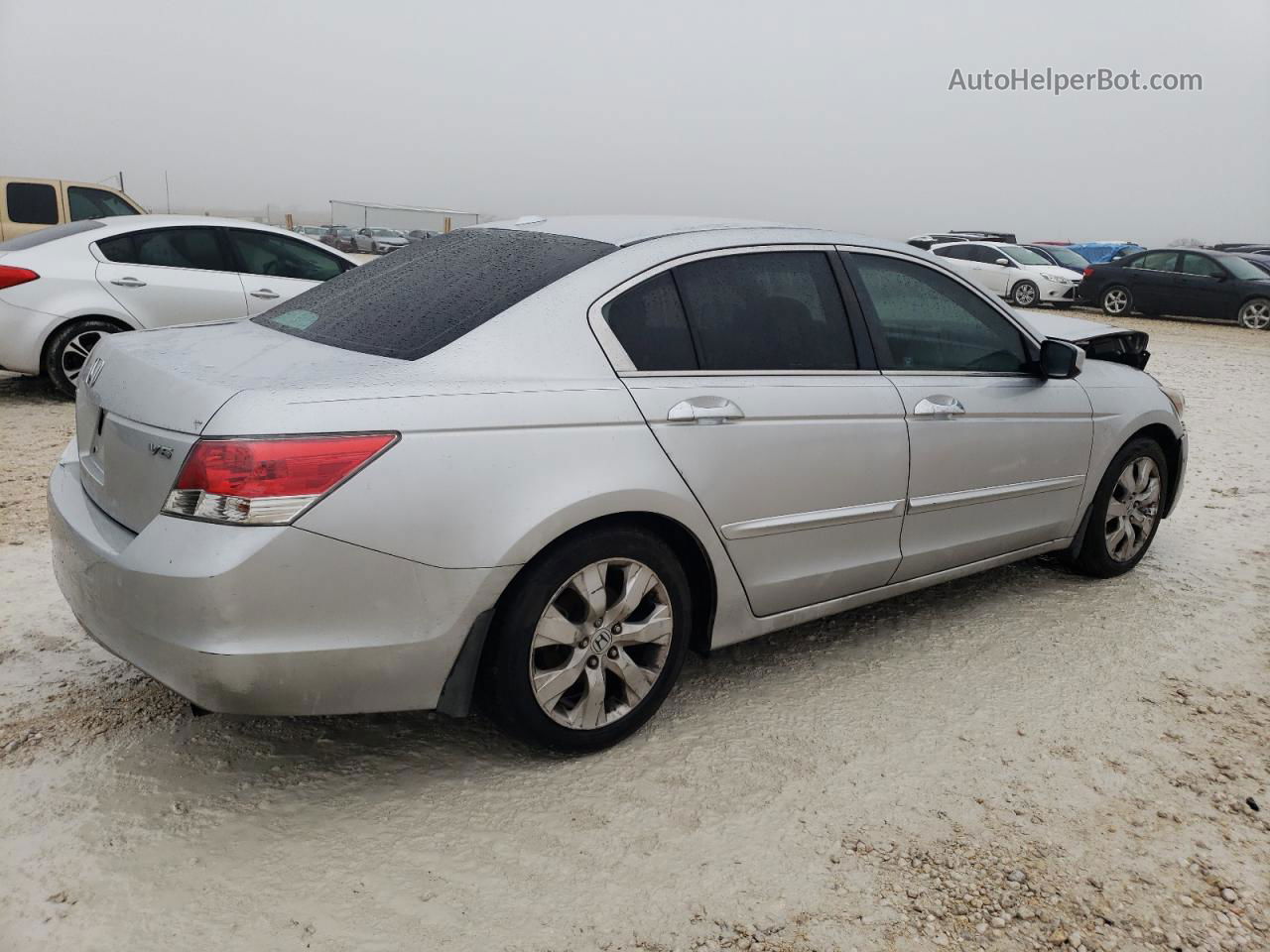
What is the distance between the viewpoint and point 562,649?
2943mm

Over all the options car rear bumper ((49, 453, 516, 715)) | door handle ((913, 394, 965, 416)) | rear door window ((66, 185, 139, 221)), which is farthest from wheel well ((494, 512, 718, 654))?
rear door window ((66, 185, 139, 221))

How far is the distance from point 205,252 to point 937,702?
261 inches

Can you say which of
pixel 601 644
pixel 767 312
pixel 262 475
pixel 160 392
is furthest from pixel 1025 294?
pixel 262 475

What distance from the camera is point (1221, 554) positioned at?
207 inches

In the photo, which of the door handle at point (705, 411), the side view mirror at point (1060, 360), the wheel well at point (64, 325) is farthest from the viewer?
the wheel well at point (64, 325)

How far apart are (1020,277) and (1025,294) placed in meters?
0.36

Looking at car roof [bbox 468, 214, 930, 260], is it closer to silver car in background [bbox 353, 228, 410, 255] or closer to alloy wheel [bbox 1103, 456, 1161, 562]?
alloy wheel [bbox 1103, 456, 1161, 562]

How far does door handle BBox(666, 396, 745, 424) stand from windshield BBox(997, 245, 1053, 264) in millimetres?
19975

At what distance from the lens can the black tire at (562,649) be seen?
278 cm

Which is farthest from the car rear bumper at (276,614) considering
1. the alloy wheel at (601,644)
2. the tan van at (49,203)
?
the tan van at (49,203)

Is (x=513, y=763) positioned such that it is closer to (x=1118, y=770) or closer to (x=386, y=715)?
(x=386, y=715)

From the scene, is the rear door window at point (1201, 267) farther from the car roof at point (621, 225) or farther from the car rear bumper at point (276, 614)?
the car rear bumper at point (276, 614)

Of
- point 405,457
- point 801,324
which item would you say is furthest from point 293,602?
point 801,324

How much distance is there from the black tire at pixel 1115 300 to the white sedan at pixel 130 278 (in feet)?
53.3
